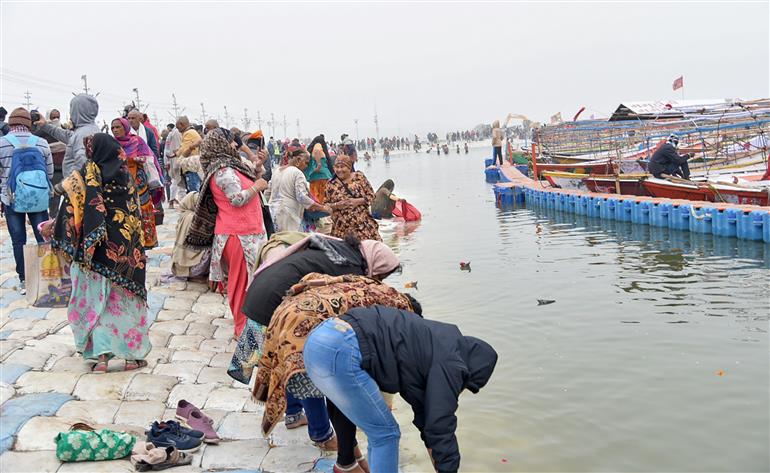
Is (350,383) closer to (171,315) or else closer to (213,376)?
(213,376)

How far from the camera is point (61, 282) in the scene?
20.8 ft

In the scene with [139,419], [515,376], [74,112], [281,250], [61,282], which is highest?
[74,112]

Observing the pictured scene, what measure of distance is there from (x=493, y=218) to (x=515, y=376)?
11.2 meters

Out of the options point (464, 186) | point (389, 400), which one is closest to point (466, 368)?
point (389, 400)

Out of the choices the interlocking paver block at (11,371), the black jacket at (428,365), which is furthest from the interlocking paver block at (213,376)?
the black jacket at (428,365)

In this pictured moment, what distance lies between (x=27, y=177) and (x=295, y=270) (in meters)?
4.65

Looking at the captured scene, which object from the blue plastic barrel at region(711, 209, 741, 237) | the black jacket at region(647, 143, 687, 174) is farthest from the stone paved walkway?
the black jacket at region(647, 143, 687, 174)

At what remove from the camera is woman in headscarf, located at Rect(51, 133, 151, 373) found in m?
4.64

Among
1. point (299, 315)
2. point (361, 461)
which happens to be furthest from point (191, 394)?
point (299, 315)

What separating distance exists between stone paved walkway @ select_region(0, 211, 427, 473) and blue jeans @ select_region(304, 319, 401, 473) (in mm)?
999

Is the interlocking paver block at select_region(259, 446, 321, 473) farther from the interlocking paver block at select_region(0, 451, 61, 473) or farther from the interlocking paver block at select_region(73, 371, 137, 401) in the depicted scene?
the interlocking paver block at select_region(73, 371, 137, 401)

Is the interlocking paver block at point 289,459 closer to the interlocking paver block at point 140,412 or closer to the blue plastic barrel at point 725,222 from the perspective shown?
the interlocking paver block at point 140,412

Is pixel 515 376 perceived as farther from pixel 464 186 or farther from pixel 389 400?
pixel 464 186

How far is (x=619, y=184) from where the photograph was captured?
16.4m
